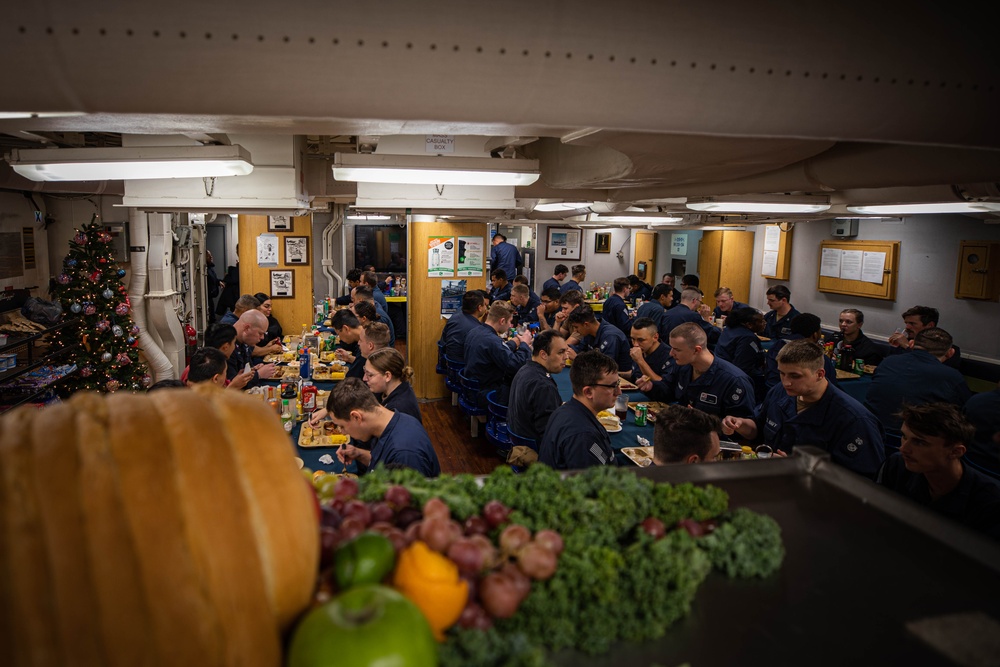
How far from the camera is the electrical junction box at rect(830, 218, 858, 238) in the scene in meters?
10.6

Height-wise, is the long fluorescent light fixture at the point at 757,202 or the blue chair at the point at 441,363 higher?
the long fluorescent light fixture at the point at 757,202

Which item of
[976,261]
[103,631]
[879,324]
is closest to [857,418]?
[103,631]

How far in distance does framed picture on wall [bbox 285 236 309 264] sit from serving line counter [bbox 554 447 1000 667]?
30.4 feet

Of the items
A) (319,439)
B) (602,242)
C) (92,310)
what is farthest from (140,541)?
(602,242)

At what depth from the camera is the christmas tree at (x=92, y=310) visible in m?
6.57

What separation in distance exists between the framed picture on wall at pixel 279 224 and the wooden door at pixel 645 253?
985cm

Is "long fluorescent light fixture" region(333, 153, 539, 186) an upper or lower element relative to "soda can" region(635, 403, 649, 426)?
upper

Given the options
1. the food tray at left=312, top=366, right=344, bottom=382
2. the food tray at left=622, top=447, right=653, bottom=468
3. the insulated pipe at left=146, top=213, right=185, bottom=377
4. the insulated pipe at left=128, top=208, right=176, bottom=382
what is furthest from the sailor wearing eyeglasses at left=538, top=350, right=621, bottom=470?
the insulated pipe at left=146, top=213, right=185, bottom=377

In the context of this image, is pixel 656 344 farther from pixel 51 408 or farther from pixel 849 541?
pixel 51 408

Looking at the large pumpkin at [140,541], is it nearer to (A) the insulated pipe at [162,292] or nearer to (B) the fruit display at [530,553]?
(B) the fruit display at [530,553]

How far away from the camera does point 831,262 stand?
11.1 meters

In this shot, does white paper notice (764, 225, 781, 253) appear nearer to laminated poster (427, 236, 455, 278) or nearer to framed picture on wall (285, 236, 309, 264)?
laminated poster (427, 236, 455, 278)

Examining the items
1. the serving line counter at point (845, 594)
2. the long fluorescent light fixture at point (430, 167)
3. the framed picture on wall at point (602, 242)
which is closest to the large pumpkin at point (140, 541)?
the serving line counter at point (845, 594)

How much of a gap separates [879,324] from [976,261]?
6.30 feet
